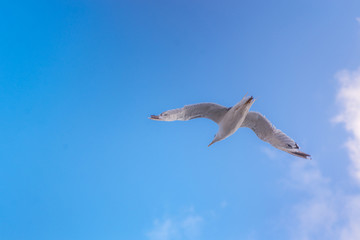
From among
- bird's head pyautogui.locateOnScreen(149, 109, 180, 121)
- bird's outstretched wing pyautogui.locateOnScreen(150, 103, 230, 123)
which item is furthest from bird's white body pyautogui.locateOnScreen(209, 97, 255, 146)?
bird's head pyautogui.locateOnScreen(149, 109, 180, 121)

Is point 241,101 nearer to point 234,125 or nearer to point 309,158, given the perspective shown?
point 234,125

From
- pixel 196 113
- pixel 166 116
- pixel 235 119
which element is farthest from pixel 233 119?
pixel 166 116

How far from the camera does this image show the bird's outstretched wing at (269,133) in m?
12.8

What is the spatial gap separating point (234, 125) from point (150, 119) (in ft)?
11.0

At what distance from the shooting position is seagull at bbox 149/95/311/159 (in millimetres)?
11945

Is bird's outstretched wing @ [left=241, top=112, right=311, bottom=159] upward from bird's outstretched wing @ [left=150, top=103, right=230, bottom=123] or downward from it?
downward

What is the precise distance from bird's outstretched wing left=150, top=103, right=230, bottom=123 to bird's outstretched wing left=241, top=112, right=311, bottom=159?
1.24 metres

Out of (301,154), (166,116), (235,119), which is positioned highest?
(166,116)

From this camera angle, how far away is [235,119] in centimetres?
1196

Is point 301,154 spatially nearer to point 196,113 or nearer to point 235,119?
point 235,119

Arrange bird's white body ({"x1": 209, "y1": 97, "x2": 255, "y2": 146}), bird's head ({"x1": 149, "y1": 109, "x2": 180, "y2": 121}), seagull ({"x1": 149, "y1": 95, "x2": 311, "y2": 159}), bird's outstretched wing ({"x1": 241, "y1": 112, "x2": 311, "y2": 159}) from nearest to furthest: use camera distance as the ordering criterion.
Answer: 1. bird's white body ({"x1": 209, "y1": 97, "x2": 255, "y2": 146})
2. seagull ({"x1": 149, "y1": 95, "x2": 311, "y2": 159})
3. bird's head ({"x1": 149, "y1": 109, "x2": 180, "y2": 121})
4. bird's outstretched wing ({"x1": 241, "y1": 112, "x2": 311, "y2": 159})

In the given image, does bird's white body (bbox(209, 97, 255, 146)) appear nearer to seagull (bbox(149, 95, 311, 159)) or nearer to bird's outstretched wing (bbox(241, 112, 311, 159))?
seagull (bbox(149, 95, 311, 159))

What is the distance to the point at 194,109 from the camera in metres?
12.4

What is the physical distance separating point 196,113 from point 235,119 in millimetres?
1644
